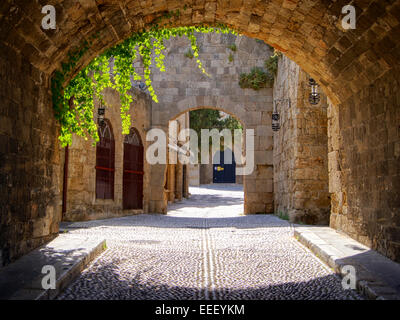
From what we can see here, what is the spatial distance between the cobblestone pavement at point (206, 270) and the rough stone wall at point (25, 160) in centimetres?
85

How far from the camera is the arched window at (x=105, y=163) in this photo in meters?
11.3

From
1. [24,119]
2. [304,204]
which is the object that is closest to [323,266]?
[24,119]

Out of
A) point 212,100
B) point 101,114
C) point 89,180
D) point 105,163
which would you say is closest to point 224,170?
point 212,100

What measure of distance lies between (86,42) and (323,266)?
407cm

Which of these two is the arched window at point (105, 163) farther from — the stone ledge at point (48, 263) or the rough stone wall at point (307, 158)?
the stone ledge at point (48, 263)

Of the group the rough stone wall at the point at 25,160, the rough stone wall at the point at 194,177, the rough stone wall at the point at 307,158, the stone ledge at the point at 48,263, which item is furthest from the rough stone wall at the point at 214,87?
the rough stone wall at the point at 194,177

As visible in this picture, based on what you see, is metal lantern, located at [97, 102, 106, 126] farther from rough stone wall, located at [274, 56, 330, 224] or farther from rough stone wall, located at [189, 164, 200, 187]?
rough stone wall, located at [189, 164, 200, 187]

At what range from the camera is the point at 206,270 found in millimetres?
4789

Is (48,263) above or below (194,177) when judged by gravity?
below

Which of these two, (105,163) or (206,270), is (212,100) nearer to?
(105,163)

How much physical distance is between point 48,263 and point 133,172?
8.96 m

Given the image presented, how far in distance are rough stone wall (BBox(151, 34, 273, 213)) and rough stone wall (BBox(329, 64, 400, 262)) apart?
6.61 metres

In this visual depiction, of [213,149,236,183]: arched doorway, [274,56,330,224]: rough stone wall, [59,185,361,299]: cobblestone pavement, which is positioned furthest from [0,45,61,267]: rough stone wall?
[213,149,236,183]: arched doorway
